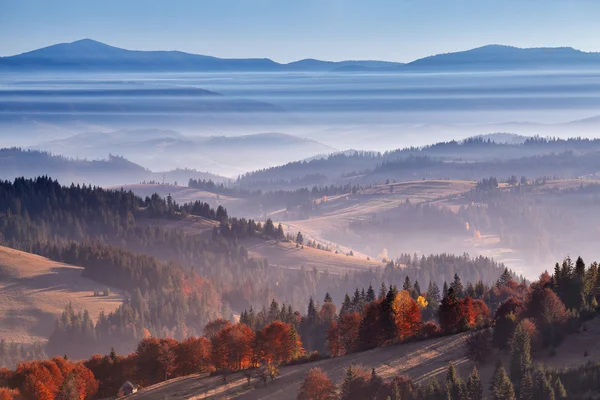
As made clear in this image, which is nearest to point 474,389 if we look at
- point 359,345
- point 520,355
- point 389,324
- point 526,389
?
point 526,389

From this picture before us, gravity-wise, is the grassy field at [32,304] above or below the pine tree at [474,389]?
below

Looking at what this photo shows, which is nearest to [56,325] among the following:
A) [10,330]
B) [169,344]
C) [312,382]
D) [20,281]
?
[10,330]

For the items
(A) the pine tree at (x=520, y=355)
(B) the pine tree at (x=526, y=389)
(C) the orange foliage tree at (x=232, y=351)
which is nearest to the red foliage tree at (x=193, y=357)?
(C) the orange foliage tree at (x=232, y=351)

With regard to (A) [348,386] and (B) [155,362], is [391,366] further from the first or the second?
Answer: (B) [155,362]

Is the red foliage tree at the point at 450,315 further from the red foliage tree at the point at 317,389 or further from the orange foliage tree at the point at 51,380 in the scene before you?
the orange foliage tree at the point at 51,380

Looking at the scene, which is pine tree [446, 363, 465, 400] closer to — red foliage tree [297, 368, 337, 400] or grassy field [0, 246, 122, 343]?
red foliage tree [297, 368, 337, 400]

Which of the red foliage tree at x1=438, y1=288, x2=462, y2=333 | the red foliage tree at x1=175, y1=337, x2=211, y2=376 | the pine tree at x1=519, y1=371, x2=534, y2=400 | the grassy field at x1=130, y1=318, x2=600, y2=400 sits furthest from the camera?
the red foliage tree at x1=175, y1=337, x2=211, y2=376

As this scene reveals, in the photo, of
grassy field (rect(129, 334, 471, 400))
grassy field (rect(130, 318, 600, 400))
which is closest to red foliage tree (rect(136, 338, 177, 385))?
grassy field (rect(130, 318, 600, 400))

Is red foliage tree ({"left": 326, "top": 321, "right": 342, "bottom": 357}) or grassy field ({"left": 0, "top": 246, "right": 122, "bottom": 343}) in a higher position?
red foliage tree ({"left": 326, "top": 321, "right": 342, "bottom": 357})

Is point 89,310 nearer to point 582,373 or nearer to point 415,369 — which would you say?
point 415,369

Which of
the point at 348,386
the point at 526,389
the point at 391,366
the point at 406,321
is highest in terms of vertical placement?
the point at 526,389

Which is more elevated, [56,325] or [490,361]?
[490,361]
